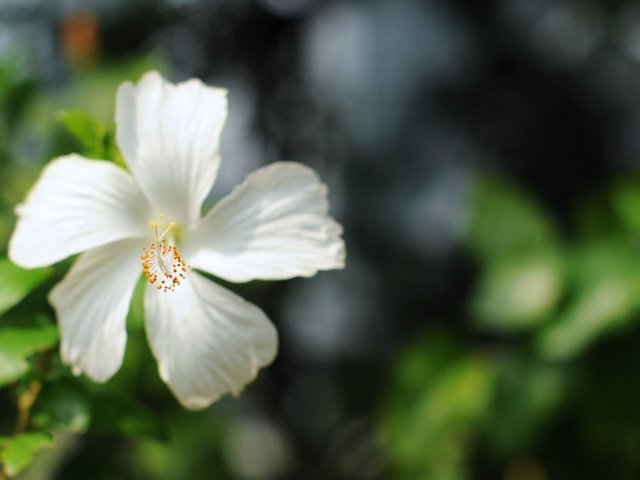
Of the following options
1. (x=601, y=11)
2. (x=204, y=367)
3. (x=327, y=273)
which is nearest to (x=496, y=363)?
(x=327, y=273)

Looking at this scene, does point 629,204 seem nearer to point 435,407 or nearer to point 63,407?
point 435,407

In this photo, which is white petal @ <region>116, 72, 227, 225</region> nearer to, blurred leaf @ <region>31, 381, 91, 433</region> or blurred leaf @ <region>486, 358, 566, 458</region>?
blurred leaf @ <region>31, 381, 91, 433</region>

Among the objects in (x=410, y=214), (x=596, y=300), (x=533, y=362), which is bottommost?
(x=410, y=214)

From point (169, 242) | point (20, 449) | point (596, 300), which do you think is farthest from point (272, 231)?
point (596, 300)

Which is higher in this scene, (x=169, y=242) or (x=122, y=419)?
(x=169, y=242)

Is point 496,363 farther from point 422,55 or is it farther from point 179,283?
point 422,55

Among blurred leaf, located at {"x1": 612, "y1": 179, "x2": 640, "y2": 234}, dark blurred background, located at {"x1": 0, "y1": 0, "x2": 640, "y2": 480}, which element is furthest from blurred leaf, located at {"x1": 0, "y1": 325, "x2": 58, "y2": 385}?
blurred leaf, located at {"x1": 612, "y1": 179, "x2": 640, "y2": 234}
